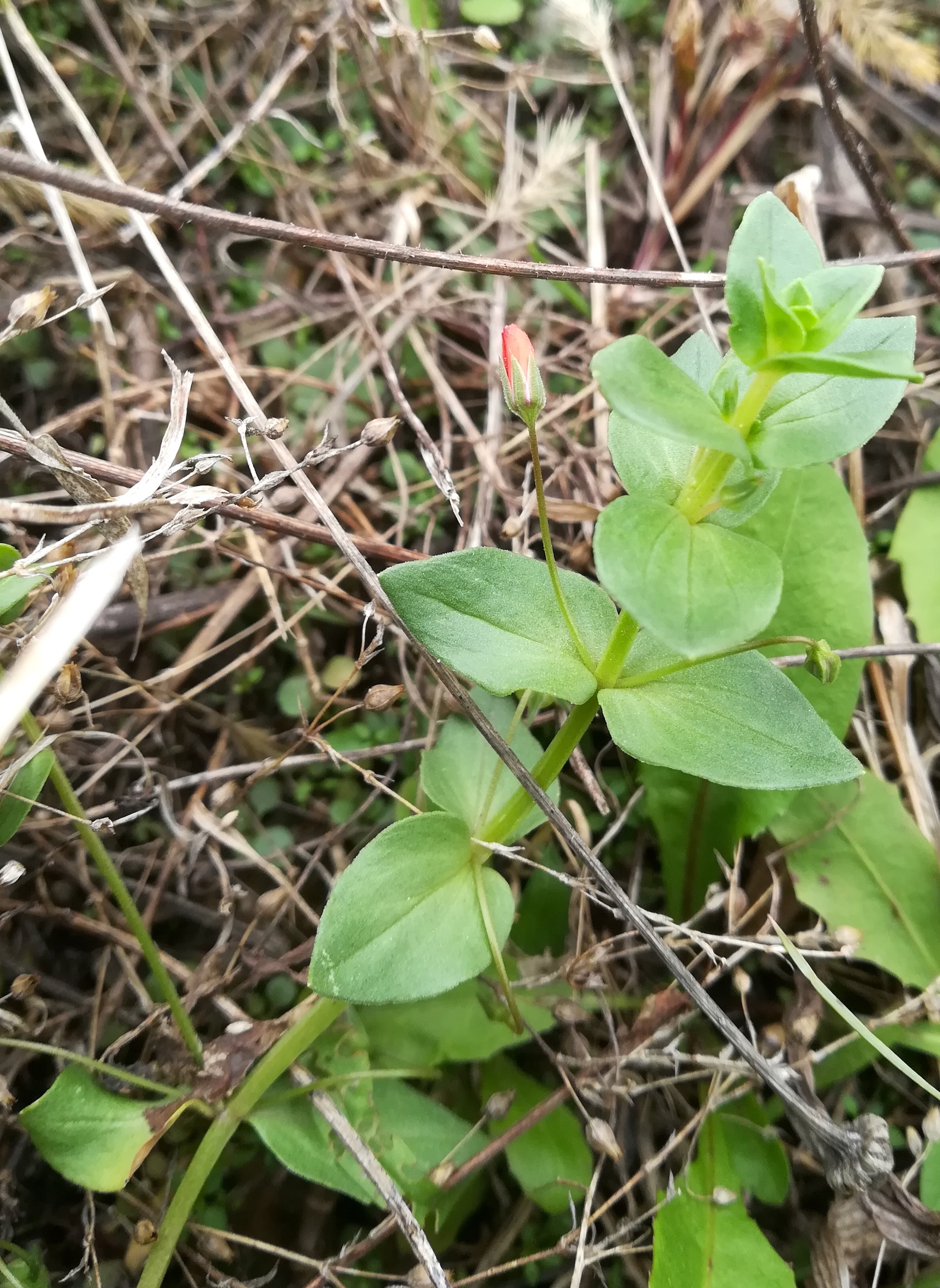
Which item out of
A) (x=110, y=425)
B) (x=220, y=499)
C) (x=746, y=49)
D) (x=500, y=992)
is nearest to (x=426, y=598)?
Result: (x=220, y=499)

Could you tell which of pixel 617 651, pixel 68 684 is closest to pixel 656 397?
pixel 617 651

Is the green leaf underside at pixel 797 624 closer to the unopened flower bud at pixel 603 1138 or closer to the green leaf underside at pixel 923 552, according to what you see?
the green leaf underside at pixel 923 552

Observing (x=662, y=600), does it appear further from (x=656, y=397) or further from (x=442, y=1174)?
(x=442, y=1174)

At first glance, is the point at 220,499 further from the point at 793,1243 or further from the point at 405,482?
the point at 793,1243

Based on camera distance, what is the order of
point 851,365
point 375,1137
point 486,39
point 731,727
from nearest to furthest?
point 851,365 < point 731,727 < point 375,1137 < point 486,39

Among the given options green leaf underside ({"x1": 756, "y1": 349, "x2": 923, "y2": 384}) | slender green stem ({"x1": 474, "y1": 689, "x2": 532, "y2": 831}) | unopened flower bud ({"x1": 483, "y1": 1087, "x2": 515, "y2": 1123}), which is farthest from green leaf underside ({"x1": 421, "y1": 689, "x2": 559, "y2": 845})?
green leaf underside ({"x1": 756, "y1": 349, "x2": 923, "y2": 384})

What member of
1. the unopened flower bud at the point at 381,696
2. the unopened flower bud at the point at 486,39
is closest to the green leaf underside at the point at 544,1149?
the unopened flower bud at the point at 381,696

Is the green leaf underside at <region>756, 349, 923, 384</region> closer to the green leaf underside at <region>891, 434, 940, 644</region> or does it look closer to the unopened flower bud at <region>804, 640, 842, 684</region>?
the unopened flower bud at <region>804, 640, 842, 684</region>
